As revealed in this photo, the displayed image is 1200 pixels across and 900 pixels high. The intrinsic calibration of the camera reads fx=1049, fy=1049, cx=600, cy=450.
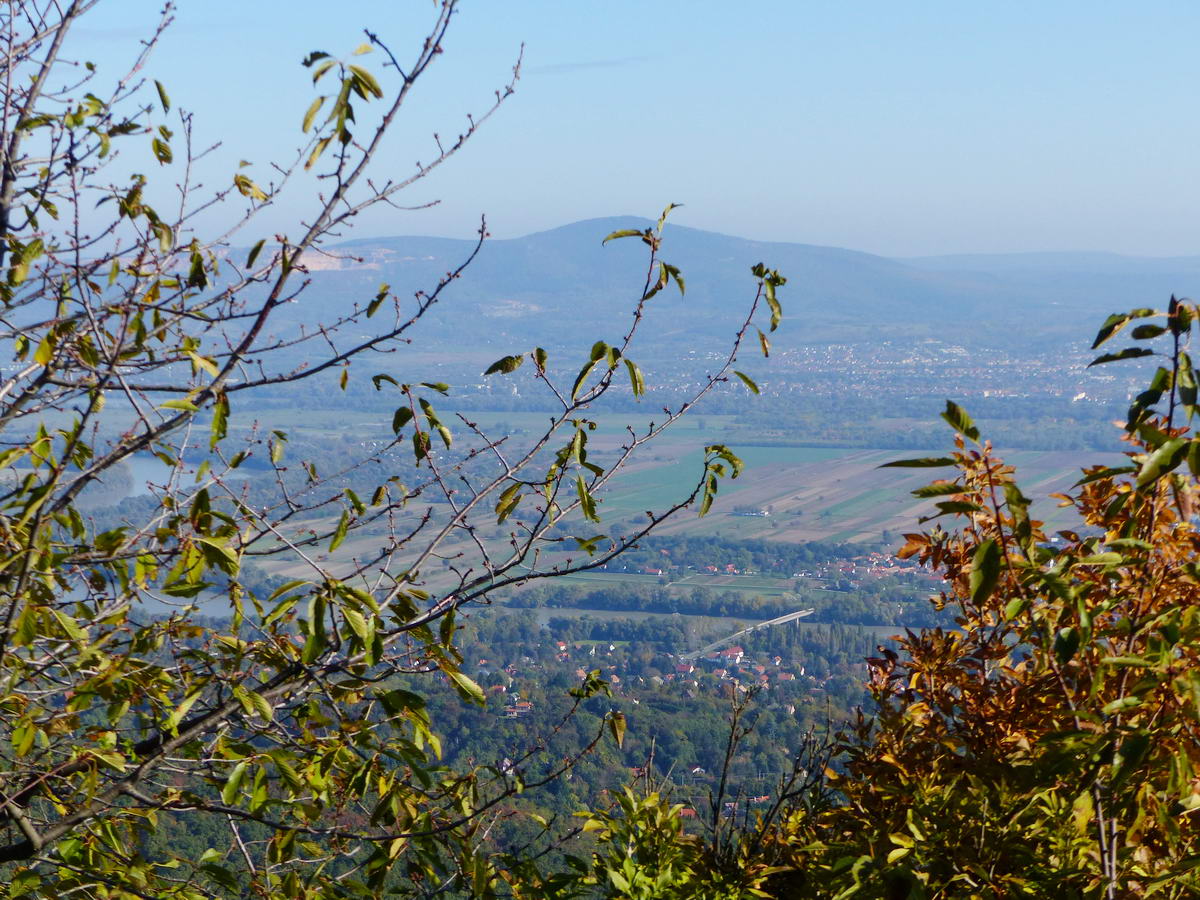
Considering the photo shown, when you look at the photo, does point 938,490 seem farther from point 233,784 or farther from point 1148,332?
point 233,784

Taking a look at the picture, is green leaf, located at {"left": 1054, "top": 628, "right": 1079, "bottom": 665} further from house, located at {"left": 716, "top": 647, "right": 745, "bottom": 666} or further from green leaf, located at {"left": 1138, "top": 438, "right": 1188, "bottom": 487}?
house, located at {"left": 716, "top": 647, "right": 745, "bottom": 666}

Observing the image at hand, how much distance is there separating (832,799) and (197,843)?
448 centimetres

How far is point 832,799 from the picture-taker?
289cm

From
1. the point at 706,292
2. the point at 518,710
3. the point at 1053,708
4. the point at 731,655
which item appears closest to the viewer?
the point at 1053,708

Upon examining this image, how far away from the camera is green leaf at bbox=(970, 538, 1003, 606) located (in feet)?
3.84

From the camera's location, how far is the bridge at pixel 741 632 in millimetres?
24391

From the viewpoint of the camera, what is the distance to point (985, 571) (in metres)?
1.19

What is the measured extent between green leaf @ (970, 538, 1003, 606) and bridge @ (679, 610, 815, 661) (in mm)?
22987

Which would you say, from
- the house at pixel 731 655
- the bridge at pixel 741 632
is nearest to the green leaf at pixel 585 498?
the house at pixel 731 655

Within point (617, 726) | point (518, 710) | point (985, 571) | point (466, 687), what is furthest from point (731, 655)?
point (985, 571)

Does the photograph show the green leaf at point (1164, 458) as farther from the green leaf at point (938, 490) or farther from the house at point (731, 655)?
the house at point (731, 655)

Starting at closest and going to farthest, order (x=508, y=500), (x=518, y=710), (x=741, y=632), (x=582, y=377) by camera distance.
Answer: (x=582, y=377)
(x=508, y=500)
(x=518, y=710)
(x=741, y=632)

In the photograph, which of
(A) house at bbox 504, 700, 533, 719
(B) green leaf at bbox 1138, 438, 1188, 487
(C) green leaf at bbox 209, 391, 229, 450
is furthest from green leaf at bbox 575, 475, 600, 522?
(A) house at bbox 504, 700, 533, 719

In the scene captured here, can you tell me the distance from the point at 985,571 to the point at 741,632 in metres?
25.8
